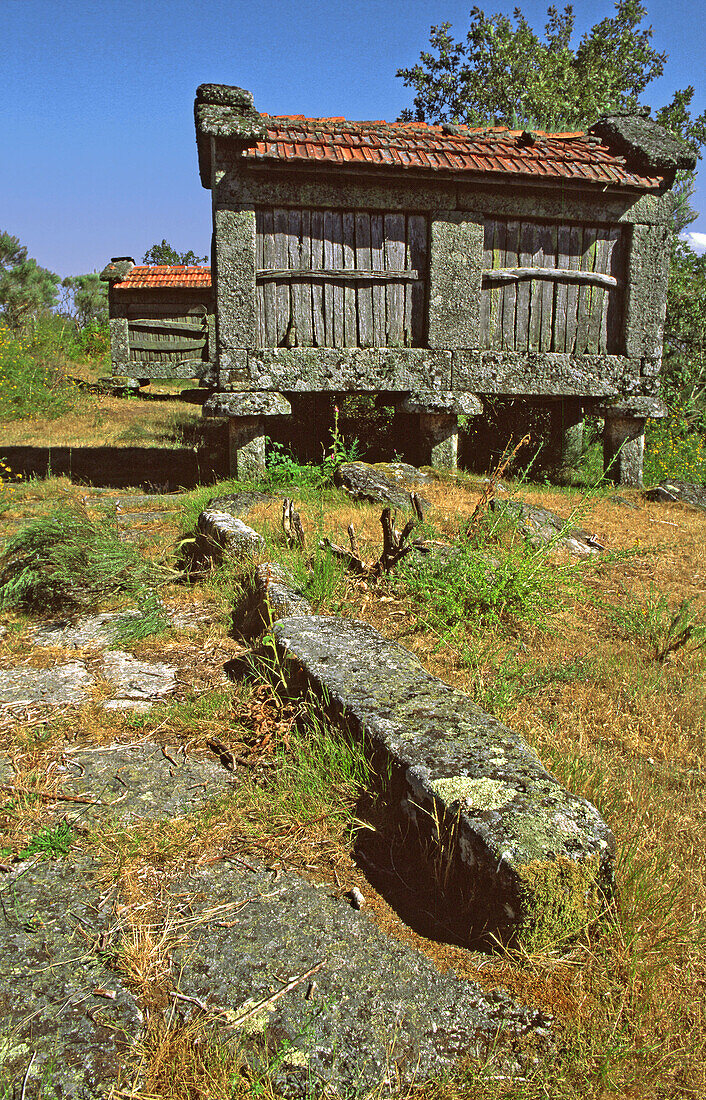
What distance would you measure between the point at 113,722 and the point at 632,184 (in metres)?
7.67

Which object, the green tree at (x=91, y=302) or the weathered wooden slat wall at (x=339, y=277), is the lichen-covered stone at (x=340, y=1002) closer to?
the weathered wooden slat wall at (x=339, y=277)

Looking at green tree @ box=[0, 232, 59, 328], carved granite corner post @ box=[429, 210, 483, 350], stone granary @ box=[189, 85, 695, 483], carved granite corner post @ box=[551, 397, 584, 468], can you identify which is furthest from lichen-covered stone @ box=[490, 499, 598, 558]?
green tree @ box=[0, 232, 59, 328]

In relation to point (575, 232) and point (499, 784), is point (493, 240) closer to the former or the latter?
point (575, 232)

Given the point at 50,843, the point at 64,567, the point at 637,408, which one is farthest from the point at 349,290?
the point at 50,843

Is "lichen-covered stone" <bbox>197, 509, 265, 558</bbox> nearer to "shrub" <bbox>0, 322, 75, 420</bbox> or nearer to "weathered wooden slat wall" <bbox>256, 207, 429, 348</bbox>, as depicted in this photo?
"weathered wooden slat wall" <bbox>256, 207, 429, 348</bbox>

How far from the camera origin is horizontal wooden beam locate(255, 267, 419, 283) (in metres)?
7.33

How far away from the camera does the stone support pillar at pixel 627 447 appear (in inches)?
335

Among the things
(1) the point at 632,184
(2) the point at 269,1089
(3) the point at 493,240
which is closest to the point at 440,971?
(2) the point at 269,1089

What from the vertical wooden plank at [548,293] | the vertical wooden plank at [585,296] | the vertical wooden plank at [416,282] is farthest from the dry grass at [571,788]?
the vertical wooden plank at [585,296]

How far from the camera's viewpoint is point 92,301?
26.5 metres

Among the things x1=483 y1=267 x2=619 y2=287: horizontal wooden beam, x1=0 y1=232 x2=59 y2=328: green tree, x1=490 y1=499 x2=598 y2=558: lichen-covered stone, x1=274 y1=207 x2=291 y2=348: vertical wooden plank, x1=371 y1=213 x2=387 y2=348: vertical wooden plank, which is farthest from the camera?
x1=0 y1=232 x2=59 y2=328: green tree

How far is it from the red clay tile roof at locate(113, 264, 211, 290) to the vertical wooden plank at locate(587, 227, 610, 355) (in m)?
10.3

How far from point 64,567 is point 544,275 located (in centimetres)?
615

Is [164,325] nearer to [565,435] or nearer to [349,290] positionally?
[349,290]
